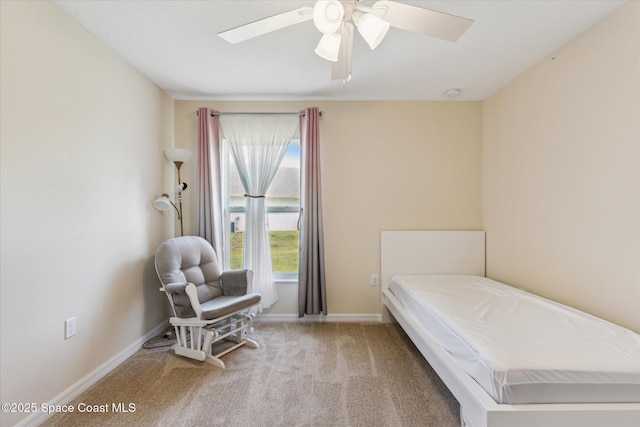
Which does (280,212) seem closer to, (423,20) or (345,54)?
(345,54)

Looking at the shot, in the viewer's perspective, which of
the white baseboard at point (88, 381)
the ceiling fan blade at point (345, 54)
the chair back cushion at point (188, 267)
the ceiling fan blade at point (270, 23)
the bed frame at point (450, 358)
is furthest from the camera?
the chair back cushion at point (188, 267)

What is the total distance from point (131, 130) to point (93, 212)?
0.80 meters

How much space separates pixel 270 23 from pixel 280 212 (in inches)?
81.2

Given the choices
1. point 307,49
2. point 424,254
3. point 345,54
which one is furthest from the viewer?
point 424,254

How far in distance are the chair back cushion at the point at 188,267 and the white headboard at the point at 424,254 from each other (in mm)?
1725

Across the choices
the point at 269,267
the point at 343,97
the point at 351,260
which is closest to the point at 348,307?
the point at 351,260

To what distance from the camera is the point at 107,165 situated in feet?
7.03

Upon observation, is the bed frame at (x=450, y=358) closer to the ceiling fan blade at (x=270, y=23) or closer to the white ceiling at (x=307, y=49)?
the white ceiling at (x=307, y=49)

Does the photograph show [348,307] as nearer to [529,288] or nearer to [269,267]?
[269,267]

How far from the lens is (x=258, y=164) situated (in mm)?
3059

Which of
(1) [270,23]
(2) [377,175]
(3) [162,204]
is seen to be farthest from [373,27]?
(3) [162,204]

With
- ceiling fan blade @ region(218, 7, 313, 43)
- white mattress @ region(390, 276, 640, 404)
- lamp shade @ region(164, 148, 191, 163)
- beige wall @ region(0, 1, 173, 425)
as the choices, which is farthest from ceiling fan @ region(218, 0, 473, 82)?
lamp shade @ region(164, 148, 191, 163)

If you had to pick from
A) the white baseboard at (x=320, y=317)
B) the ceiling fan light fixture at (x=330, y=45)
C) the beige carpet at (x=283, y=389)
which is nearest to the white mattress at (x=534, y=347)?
the beige carpet at (x=283, y=389)

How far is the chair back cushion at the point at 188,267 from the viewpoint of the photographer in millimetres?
2357
